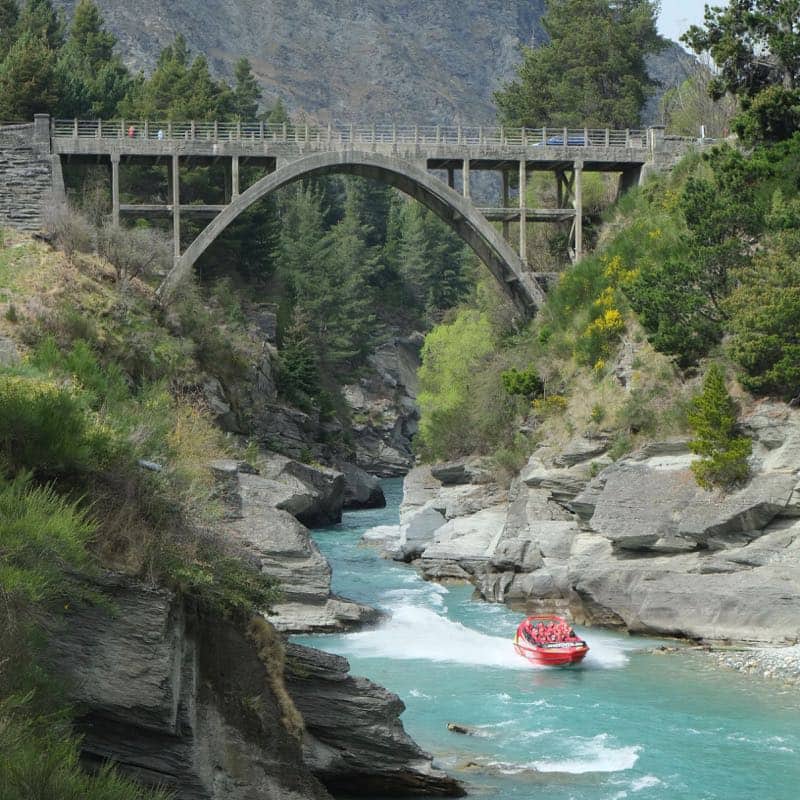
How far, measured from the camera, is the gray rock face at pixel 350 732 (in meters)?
15.1

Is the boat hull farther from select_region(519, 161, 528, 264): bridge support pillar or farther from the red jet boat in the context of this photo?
select_region(519, 161, 528, 264): bridge support pillar

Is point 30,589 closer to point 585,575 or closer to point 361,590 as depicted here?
point 585,575

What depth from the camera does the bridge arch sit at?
148 feet

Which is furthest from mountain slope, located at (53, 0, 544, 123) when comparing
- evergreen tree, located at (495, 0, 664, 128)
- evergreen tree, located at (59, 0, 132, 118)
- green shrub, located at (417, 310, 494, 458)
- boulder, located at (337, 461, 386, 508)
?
boulder, located at (337, 461, 386, 508)

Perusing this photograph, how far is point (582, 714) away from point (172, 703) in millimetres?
11717

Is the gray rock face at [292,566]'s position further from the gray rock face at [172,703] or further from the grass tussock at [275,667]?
the gray rock face at [172,703]

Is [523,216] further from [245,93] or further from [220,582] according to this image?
[245,93]

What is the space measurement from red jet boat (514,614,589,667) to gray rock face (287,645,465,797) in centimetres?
928

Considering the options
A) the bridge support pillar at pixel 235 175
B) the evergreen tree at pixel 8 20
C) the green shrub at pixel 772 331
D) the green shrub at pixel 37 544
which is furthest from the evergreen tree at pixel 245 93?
the green shrub at pixel 37 544

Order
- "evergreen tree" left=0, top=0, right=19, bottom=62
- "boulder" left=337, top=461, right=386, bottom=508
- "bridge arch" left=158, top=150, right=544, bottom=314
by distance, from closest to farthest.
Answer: "bridge arch" left=158, top=150, right=544, bottom=314 < "boulder" left=337, top=461, right=386, bottom=508 < "evergreen tree" left=0, top=0, right=19, bottom=62

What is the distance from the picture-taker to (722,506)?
92.6 feet

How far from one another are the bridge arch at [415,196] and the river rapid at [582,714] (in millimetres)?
19450

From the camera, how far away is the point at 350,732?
15.2m

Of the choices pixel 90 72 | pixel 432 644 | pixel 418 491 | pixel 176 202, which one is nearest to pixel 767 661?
pixel 432 644
